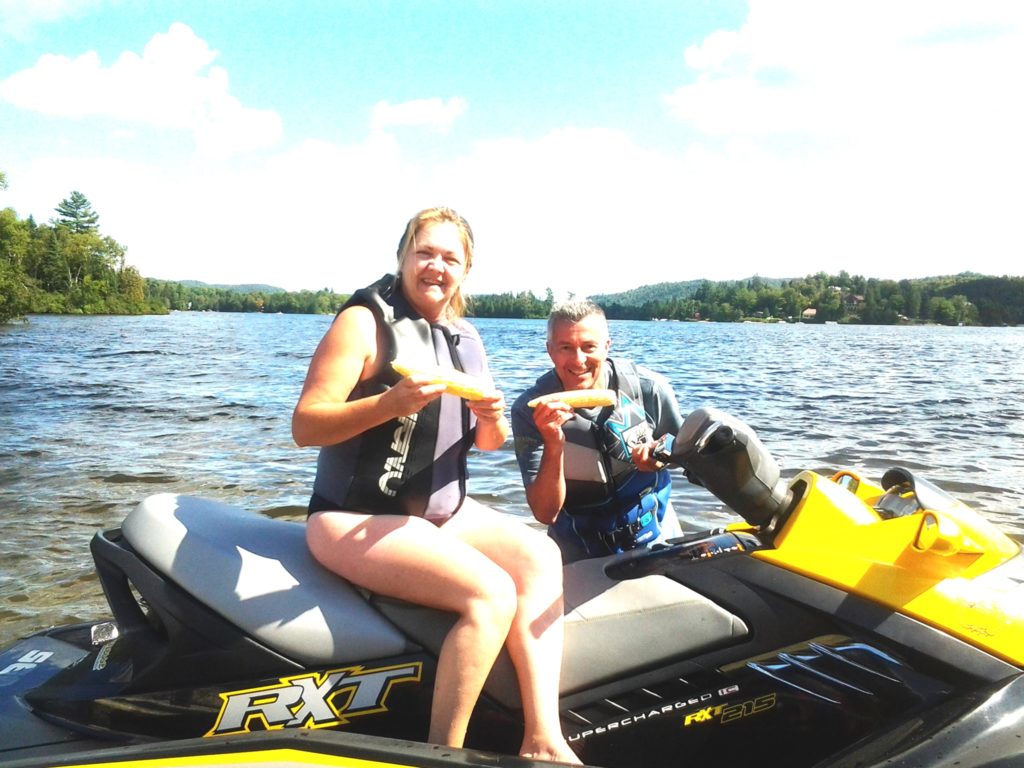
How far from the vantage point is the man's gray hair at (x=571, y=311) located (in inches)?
122

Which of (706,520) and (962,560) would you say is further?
(706,520)

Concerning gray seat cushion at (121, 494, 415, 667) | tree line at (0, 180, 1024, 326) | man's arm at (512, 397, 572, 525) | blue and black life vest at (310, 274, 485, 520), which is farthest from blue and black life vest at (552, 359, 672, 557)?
tree line at (0, 180, 1024, 326)

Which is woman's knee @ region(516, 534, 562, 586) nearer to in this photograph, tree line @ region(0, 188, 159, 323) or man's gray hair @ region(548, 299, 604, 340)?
man's gray hair @ region(548, 299, 604, 340)

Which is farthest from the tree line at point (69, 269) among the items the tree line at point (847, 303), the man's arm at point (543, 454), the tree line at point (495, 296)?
the man's arm at point (543, 454)

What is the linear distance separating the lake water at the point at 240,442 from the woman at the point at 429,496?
3.21 m

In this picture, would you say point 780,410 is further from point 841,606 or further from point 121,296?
point 121,296

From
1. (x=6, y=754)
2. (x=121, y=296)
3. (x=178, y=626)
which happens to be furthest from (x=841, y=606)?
(x=121, y=296)

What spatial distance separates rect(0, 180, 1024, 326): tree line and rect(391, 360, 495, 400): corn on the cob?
1900 inches

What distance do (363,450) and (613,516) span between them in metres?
1.23

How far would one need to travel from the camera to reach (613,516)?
3.25 metres

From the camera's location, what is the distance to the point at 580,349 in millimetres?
3115

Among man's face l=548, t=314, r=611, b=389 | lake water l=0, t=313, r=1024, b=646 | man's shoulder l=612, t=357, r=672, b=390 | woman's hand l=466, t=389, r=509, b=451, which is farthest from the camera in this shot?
lake water l=0, t=313, r=1024, b=646

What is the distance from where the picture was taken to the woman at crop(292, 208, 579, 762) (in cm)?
213

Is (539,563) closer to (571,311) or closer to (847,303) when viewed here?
(571,311)
